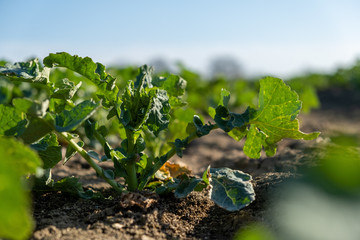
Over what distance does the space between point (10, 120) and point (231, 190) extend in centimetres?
114

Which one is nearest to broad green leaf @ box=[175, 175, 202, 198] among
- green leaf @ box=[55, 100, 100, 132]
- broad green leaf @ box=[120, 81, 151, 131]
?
broad green leaf @ box=[120, 81, 151, 131]

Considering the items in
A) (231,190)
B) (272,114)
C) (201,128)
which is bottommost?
(231,190)

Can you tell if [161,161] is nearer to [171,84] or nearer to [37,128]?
[171,84]

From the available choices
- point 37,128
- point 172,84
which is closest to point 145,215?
point 37,128

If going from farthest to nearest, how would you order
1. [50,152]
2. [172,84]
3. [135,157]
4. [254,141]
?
[172,84] → [254,141] → [135,157] → [50,152]

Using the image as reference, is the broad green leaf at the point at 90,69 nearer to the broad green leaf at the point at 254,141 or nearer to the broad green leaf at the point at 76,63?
the broad green leaf at the point at 76,63

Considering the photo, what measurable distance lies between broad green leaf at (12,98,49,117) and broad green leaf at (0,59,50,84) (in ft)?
0.94

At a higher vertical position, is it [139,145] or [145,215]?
[139,145]

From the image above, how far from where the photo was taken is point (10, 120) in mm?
1722

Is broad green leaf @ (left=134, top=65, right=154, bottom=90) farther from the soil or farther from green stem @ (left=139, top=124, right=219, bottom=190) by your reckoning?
the soil

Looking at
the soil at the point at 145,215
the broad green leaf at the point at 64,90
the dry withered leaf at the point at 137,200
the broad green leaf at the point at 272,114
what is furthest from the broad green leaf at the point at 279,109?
the broad green leaf at the point at 64,90

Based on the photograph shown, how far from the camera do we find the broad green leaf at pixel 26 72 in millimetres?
1925

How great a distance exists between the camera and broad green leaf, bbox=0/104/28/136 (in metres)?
1.71

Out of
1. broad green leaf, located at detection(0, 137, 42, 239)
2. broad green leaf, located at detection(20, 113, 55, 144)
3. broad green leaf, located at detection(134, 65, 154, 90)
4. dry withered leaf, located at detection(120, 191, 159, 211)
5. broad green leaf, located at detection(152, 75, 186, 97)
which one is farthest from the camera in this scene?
broad green leaf, located at detection(152, 75, 186, 97)
